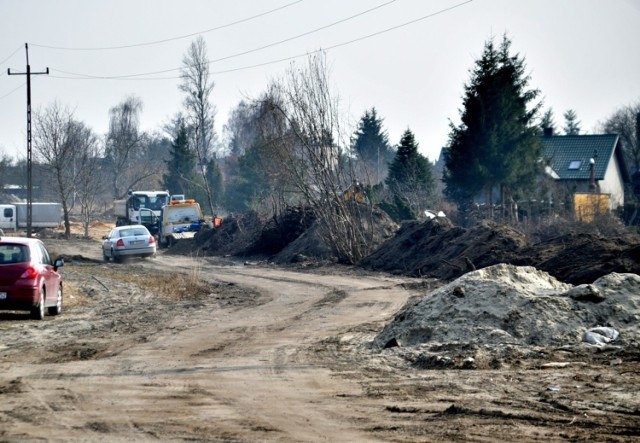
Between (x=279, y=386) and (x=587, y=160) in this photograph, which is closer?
(x=279, y=386)

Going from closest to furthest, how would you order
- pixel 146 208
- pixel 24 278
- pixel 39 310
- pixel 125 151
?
pixel 24 278 → pixel 39 310 → pixel 146 208 → pixel 125 151

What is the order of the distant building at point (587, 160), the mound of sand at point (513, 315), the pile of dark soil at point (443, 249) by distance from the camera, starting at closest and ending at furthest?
the mound of sand at point (513, 315), the pile of dark soil at point (443, 249), the distant building at point (587, 160)

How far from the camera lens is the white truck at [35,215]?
247ft

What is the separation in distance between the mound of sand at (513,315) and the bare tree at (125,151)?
88934mm

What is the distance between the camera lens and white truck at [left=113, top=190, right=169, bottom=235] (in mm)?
61844

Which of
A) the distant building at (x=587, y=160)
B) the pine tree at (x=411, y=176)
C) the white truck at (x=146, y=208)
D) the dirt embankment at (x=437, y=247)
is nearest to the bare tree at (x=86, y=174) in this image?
the white truck at (x=146, y=208)

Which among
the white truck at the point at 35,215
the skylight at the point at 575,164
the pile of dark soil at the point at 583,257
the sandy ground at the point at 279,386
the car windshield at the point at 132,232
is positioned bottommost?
the sandy ground at the point at 279,386

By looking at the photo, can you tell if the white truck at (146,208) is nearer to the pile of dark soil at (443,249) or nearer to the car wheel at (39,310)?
the pile of dark soil at (443,249)

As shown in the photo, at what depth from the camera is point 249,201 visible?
81188 millimetres

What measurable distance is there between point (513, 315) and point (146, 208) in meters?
50.4

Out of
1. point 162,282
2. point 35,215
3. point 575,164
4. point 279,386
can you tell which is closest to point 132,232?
point 162,282

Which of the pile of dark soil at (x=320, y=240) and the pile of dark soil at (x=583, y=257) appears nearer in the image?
the pile of dark soil at (x=583, y=257)

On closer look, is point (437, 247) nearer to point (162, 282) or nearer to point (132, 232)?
point (162, 282)

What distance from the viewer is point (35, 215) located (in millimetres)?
79000
